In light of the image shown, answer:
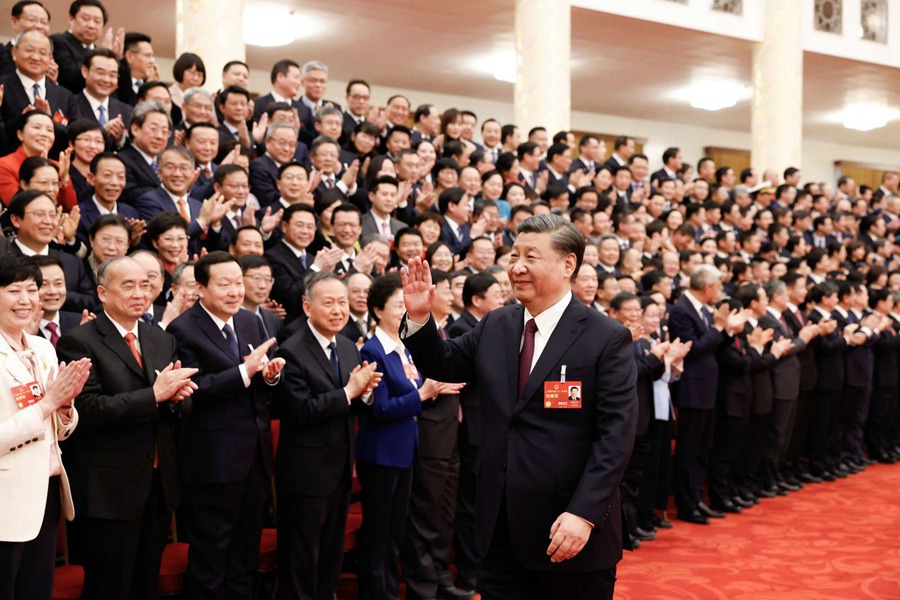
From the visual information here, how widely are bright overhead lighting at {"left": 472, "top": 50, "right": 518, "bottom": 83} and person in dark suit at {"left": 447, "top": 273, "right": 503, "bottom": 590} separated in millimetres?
8659

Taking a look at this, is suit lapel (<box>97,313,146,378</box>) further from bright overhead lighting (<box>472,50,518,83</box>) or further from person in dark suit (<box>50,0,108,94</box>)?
bright overhead lighting (<box>472,50,518,83</box>)

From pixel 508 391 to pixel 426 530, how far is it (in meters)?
1.85

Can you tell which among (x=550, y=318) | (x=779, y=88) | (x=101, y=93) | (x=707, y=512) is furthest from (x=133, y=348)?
(x=779, y=88)

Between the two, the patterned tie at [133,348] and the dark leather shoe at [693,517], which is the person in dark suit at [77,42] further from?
the dark leather shoe at [693,517]

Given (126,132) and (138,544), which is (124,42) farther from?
(138,544)

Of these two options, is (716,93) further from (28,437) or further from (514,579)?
(28,437)

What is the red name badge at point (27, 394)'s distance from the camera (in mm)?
2680

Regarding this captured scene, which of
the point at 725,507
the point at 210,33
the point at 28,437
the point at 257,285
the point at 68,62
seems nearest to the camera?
the point at 28,437

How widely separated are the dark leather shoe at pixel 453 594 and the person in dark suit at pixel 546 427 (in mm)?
1803

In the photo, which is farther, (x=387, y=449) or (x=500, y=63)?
(x=500, y=63)

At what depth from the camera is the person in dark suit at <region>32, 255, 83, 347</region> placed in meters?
3.44

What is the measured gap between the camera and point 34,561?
271 cm

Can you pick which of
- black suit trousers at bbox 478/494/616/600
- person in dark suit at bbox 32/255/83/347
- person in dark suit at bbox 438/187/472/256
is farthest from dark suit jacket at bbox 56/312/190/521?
person in dark suit at bbox 438/187/472/256

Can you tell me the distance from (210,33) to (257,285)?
4743 mm
